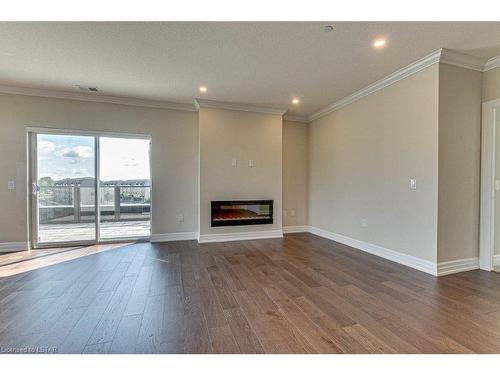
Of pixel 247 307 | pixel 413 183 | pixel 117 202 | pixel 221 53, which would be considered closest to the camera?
pixel 247 307

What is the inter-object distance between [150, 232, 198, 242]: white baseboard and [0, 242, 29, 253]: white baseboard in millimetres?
1969

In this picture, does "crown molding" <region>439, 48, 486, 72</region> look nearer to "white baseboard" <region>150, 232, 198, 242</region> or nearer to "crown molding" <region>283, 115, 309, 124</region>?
"crown molding" <region>283, 115, 309, 124</region>

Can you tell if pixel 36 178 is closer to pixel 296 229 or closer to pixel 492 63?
pixel 296 229

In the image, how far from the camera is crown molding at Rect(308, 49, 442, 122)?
2793mm

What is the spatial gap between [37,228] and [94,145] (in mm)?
A: 1709

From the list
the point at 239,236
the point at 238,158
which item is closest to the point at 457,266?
the point at 239,236

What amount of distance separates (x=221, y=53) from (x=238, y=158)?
7.06 ft

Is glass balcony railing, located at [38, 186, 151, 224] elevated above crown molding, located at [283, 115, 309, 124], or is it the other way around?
crown molding, located at [283, 115, 309, 124]

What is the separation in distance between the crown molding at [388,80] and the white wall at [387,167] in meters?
0.06

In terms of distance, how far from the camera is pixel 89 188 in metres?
4.30

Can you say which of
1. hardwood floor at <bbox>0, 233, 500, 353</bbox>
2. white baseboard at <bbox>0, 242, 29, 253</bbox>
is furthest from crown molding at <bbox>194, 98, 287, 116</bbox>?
white baseboard at <bbox>0, 242, 29, 253</bbox>

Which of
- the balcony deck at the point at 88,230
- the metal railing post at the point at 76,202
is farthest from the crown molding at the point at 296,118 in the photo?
the metal railing post at the point at 76,202

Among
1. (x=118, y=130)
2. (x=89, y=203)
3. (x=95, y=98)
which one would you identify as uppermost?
(x=95, y=98)
